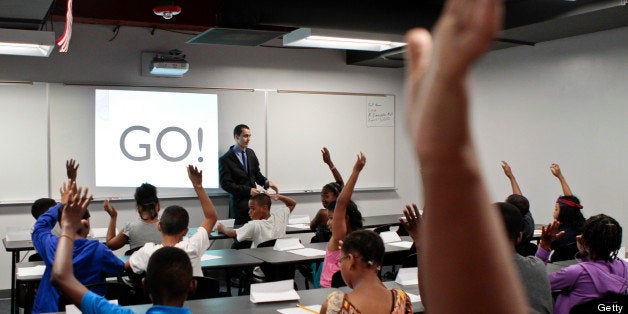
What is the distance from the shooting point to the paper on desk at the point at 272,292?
3525 millimetres

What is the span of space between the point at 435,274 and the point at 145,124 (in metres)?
7.88

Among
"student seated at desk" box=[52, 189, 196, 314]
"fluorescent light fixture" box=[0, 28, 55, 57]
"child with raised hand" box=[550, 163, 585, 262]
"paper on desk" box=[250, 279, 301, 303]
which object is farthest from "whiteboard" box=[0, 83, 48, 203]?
"child with raised hand" box=[550, 163, 585, 262]

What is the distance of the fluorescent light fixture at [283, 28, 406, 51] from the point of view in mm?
6238

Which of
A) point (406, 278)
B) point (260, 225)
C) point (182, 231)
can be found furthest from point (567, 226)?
point (182, 231)

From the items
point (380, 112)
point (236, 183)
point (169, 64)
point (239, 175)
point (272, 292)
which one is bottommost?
point (272, 292)

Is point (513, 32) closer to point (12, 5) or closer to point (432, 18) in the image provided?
point (432, 18)

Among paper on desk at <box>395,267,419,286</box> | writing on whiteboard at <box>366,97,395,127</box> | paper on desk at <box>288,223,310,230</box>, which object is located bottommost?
paper on desk at <box>288,223,310,230</box>

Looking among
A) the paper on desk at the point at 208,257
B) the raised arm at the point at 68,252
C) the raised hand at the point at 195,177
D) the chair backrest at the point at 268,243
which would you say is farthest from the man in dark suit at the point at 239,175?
the raised arm at the point at 68,252

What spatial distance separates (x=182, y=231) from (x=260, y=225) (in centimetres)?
205

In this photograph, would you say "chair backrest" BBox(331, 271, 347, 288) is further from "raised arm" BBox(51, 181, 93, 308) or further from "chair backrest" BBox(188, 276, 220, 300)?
"raised arm" BBox(51, 181, 93, 308)

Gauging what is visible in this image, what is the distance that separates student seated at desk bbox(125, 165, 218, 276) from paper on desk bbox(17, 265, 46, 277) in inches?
29.6

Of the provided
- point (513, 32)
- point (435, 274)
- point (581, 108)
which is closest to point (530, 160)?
point (581, 108)

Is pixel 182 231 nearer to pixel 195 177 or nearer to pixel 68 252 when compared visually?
pixel 195 177

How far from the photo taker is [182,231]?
392 centimetres
